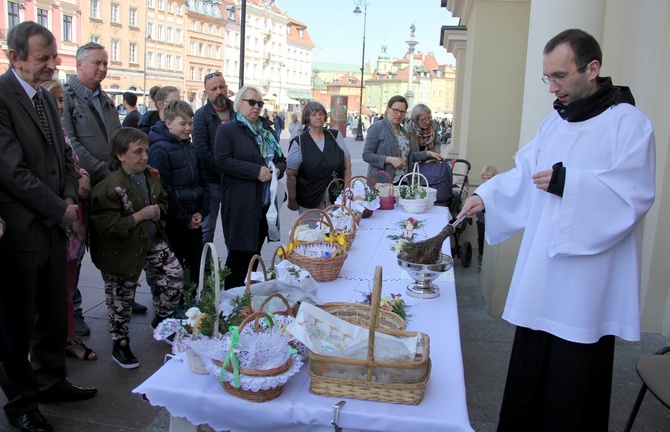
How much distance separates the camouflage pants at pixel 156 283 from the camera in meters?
3.88

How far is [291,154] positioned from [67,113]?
2.00m

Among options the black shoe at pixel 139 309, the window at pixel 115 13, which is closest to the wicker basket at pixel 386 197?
the black shoe at pixel 139 309

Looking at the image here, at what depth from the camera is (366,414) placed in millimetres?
1854

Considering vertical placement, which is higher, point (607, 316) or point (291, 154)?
point (291, 154)

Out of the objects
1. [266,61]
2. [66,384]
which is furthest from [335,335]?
[266,61]

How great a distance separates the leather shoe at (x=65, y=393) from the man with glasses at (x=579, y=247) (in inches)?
98.6

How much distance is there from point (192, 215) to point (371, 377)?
2999mm

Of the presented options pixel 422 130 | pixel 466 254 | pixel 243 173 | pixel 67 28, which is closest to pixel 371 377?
pixel 243 173

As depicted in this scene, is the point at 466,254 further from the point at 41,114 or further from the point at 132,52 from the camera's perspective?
the point at 132,52

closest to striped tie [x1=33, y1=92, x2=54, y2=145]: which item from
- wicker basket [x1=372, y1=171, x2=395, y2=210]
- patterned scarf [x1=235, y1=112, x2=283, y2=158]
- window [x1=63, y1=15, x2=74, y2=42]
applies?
patterned scarf [x1=235, y1=112, x2=283, y2=158]

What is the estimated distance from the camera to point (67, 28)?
47.1 meters

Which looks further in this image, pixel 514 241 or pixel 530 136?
pixel 514 241

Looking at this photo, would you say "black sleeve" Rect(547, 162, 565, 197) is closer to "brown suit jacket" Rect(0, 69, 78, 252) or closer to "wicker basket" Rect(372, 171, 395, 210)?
"brown suit jacket" Rect(0, 69, 78, 252)

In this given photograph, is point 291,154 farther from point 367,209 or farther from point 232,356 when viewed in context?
point 232,356
